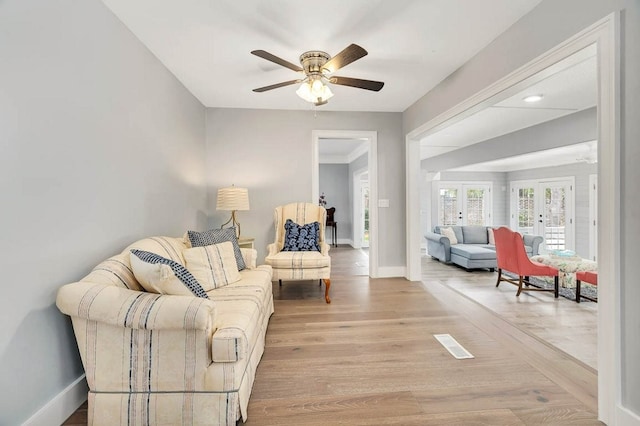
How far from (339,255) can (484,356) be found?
460cm

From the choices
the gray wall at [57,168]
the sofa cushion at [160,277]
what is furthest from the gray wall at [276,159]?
the sofa cushion at [160,277]

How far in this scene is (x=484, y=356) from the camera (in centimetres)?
218

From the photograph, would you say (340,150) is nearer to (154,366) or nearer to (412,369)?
(412,369)

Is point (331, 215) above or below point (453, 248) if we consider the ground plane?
above

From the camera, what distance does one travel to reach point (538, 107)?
3812 mm

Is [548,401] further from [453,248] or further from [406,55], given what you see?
[453,248]

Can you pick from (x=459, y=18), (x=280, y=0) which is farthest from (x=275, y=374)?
(x=459, y=18)

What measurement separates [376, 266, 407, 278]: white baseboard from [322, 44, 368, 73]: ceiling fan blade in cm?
304

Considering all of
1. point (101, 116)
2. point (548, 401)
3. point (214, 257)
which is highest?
point (101, 116)

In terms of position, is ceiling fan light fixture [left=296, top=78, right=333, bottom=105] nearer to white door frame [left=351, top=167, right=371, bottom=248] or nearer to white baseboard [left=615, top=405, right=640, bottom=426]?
white baseboard [left=615, top=405, right=640, bottom=426]

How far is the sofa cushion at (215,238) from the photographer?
2604 mm

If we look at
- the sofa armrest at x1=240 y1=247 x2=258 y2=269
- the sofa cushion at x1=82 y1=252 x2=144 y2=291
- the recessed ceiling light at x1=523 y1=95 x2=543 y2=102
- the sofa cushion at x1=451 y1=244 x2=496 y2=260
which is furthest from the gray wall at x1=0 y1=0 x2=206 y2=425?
the sofa cushion at x1=451 y1=244 x2=496 y2=260

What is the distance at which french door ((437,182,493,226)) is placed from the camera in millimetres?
8320

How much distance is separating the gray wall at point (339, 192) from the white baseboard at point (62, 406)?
703cm
